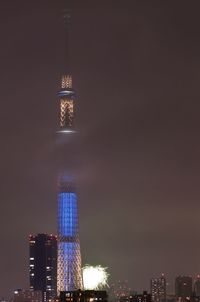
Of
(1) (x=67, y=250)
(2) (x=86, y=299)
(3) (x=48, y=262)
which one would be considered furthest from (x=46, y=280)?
(2) (x=86, y=299)

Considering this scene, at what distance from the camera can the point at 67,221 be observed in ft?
438

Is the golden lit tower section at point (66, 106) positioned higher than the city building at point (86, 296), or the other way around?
the golden lit tower section at point (66, 106)

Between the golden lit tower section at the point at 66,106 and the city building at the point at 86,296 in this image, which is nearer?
the city building at the point at 86,296

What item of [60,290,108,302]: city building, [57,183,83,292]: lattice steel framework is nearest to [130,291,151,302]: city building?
[57,183,83,292]: lattice steel framework

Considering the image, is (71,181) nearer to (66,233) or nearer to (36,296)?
(66,233)

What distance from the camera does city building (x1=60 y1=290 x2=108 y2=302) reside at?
101500 mm

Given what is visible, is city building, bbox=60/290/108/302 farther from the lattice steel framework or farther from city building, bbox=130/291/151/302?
city building, bbox=130/291/151/302

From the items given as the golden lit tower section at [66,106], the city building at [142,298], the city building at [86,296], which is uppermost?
the golden lit tower section at [66,106]

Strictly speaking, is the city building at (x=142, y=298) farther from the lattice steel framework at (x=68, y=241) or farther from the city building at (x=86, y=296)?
the city building at (x=86, y=296)

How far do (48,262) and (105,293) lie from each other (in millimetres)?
76764

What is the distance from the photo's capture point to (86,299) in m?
102

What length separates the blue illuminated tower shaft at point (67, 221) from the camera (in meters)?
132

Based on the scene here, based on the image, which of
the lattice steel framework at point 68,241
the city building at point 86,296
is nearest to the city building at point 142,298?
the lattice steel framework at point 68,241

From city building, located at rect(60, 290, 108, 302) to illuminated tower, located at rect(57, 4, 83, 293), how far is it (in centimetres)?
2599
